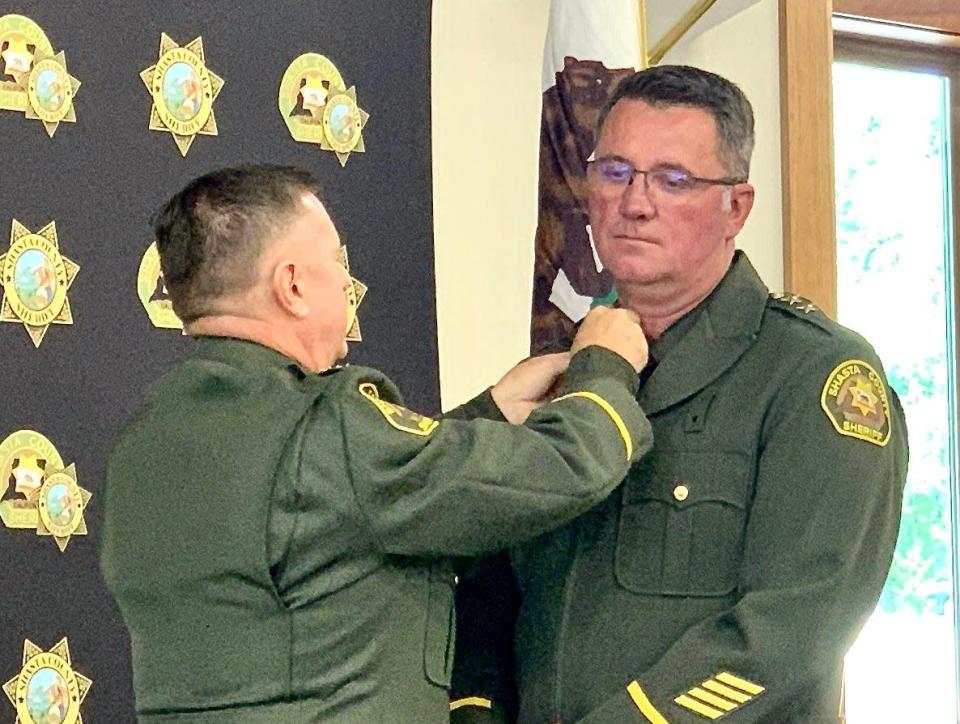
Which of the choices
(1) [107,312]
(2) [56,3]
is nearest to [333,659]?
(1) [107,312]

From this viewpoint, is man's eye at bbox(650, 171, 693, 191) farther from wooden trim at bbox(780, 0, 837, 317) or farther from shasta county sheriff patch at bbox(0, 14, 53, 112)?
wooden trim at bbox(780, 0, 837, 317)

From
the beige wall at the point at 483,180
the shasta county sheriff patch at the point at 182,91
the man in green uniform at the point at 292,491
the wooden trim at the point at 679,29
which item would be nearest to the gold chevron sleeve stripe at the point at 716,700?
the man in green uniform at the point at 292,491

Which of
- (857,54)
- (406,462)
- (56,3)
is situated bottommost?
(406,462)

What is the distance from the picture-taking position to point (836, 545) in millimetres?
1462

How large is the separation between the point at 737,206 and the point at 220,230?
629 mm

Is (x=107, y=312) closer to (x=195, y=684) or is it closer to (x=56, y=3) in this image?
(x=56, y=3)

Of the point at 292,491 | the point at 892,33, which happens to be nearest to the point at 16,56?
the point at 292,491

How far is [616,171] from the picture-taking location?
171cm

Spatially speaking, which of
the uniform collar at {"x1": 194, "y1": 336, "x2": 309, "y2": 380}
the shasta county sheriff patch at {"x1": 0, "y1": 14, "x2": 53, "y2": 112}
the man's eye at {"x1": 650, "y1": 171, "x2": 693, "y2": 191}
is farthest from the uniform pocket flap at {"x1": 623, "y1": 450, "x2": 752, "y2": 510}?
the shasta county sheriff patch at {"x1": 0, "y1": 14, "x2": 53, "y2": 112}

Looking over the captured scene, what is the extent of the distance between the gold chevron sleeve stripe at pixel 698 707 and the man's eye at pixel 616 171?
605 mm

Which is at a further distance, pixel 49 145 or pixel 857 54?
pixel 857 54

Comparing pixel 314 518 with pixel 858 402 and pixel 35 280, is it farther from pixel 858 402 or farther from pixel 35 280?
pixel 35 280

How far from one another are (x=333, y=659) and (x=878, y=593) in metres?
0.57

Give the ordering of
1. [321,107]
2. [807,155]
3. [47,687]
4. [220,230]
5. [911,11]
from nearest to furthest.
A: 1. [220,230]
2. [47,687]
3. [321,107]
4. [807,155]
5. [911,11]
